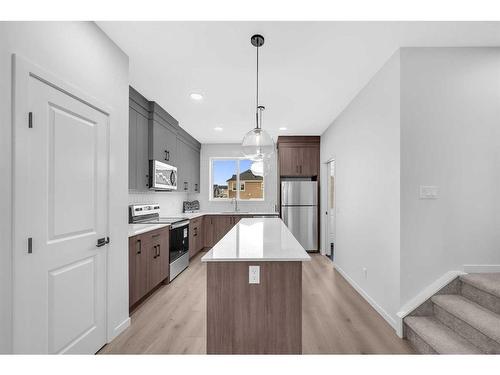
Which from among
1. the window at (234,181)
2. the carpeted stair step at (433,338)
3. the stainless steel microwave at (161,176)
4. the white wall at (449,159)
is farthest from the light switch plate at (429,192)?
the window at (234,181)

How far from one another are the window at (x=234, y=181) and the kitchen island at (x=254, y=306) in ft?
15.6

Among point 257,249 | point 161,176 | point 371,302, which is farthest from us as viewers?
point 161,176

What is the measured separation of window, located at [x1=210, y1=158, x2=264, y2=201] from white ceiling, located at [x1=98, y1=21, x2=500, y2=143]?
2.72 metres

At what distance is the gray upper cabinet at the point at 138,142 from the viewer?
121 inches

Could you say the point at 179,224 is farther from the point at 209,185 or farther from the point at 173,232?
the point at 209,185

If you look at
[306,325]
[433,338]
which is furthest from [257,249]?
[433,338]

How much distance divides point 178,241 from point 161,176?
41.5 inches

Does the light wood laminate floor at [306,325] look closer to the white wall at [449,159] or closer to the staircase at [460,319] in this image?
the staircase at [460,319]

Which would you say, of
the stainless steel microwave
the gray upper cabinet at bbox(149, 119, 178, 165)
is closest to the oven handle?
the stainless steel microwave

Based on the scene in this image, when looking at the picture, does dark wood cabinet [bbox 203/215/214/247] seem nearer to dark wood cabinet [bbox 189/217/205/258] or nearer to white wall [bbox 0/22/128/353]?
dark wood cabinet [bbox 189/217/205/258]

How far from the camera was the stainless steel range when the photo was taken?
135 inches

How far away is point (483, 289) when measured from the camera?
199 centimetres

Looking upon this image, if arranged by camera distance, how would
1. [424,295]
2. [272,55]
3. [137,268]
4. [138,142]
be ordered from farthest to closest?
1. [138,142]
2. [137,268]
3. [272,55]
4. [424,295]
